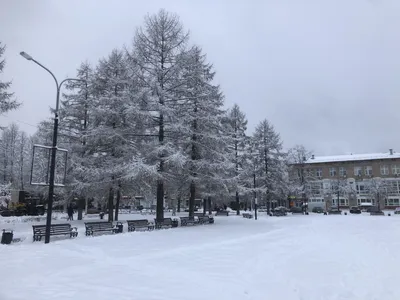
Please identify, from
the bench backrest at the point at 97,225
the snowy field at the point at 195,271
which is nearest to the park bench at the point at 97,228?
the bench backrest at the point at 97,225

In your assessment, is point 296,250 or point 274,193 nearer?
point 296,250

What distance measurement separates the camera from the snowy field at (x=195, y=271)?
7.26 metres

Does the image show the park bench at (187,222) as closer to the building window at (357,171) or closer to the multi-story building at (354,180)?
the multi-story building at (354,180)

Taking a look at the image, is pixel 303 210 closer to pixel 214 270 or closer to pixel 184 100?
pixel 184 100

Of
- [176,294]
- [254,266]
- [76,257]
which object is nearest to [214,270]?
[254,266]

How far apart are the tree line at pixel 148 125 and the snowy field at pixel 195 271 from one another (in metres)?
9.47

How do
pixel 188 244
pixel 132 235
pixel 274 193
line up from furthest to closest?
pixel 274 193 → pixel 132 235 → pixel 188 244

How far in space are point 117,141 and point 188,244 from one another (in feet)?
41.1

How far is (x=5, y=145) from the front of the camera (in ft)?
155

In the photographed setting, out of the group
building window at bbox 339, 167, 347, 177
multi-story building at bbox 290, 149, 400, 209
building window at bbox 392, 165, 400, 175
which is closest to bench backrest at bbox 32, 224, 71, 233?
multi-story building at bbox 290, 149, 400, 209

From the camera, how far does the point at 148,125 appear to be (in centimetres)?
2484

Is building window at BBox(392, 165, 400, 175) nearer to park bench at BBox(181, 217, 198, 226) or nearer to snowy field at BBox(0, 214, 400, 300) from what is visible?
park bench at BBox(181, 217, 198, 226)

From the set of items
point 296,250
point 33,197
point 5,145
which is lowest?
point 296,250

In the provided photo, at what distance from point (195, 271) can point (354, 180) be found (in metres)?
75.0
